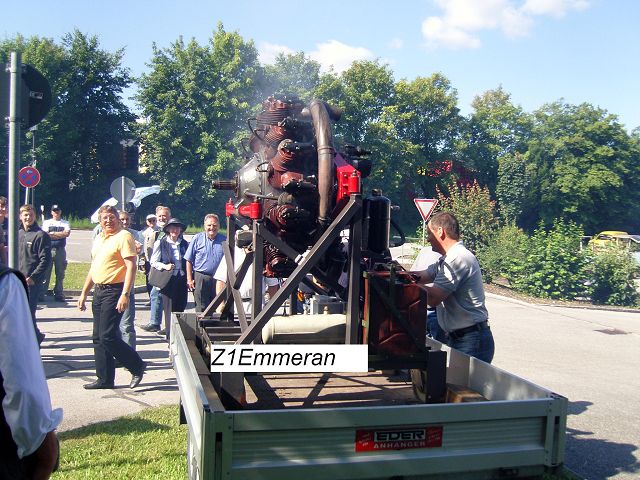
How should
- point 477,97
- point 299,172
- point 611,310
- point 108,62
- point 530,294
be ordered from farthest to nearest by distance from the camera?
1. point 477,97
2. point 108,62
3. point 530,294
4. point 611,310
5. point 299,172

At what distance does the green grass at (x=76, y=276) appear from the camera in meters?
14.6

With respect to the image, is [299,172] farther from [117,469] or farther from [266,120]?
[117,469]

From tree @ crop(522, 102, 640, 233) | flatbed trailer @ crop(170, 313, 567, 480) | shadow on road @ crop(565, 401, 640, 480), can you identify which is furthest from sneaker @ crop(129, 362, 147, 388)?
tree @ crop(522, 102, 640, 233)

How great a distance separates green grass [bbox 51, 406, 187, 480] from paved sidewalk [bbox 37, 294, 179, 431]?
368mm

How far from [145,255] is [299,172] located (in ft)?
26.2

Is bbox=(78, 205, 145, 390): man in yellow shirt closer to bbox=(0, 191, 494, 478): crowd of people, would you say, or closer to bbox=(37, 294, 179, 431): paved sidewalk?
bbox=(0, 191, 494, 478): crowd of people

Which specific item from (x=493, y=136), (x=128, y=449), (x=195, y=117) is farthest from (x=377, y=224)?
(x=493, y=136)

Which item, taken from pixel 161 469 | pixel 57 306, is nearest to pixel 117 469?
pixel 161 469

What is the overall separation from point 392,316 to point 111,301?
4.06 m

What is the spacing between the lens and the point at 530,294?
17.9 metres

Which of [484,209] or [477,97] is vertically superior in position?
[477,97]

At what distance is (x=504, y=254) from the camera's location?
62.4 ft

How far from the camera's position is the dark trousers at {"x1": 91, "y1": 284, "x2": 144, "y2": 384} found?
6.76 meters

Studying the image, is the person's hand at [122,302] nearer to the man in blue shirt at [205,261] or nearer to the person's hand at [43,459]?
the man in blue shirt at [205,261]
